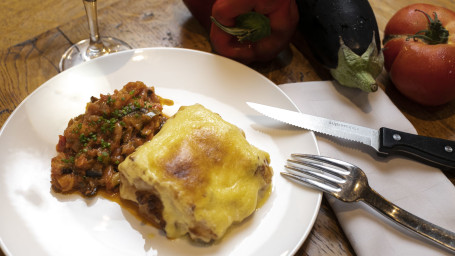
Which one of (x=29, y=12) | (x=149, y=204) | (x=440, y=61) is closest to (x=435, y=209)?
(x=440, y=61)

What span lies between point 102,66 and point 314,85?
55.4 inches

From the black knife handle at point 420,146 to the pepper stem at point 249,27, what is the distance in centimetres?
103

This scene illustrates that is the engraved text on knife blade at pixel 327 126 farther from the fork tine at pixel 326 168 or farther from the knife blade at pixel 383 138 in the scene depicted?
the fork tine at pixel 326 168

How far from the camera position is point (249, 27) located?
271 centimetres

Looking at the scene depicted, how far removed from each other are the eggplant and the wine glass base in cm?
140

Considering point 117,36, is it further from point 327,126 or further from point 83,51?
point 327,126

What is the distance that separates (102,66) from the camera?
99.9 inches

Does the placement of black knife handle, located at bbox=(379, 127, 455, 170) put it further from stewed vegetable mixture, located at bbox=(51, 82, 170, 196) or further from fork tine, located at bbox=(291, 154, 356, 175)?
stewed vegetable mixture, located at bbox=(51, 82, 170, 196)

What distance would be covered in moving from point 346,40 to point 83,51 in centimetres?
188

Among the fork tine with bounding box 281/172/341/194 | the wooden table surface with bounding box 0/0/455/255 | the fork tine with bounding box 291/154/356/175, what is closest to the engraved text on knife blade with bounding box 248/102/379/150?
the fork tine with bounding box 291/154/356/175

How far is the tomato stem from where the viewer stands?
2605 mm

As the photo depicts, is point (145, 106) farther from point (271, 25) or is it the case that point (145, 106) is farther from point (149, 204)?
point (271, 25)

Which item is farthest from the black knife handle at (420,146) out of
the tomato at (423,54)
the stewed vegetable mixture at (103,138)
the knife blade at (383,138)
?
the stewed vegetable mixture at (103,138)

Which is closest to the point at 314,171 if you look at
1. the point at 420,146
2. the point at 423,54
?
the point at 420,146
